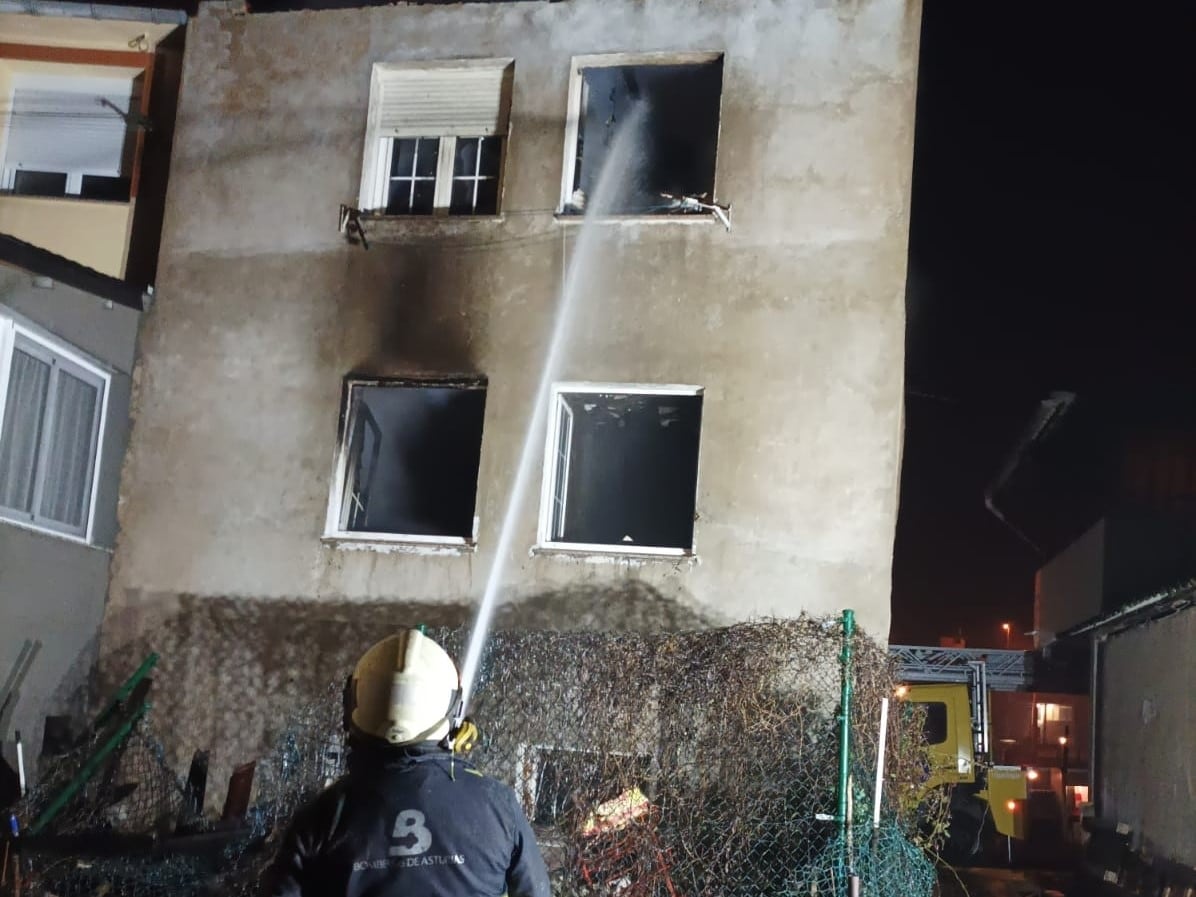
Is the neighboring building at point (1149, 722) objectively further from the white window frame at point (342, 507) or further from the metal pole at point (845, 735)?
the white window frame at point (342, 507)

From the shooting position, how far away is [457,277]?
1056 cm

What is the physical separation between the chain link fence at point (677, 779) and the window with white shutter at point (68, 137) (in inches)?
250

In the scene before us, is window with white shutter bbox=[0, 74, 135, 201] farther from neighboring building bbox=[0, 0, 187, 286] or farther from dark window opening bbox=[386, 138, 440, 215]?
dark window opening bbox=[386, 138, 440, 215]

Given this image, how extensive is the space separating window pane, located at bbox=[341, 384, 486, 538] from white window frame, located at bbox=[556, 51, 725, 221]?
206 centimetres

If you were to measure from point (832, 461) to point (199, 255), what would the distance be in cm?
618

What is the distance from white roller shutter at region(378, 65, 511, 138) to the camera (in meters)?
11.0

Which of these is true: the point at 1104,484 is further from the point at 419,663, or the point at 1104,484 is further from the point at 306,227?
the point at 419,663

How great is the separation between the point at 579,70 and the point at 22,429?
5734 millimetres

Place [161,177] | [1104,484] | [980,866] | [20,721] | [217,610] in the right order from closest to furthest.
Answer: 1. [20,721]
2. [217,610]
3. [161,177]
4. [980,866]
5. [1104,484]

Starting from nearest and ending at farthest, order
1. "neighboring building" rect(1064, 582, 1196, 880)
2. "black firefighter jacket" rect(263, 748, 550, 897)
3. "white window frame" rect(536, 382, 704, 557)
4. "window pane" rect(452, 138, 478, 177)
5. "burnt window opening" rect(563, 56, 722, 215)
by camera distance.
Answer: "black firefighter jacket" rect(263, 748, 550, 897) < "white window frame" rect(536, 382, 704, 557) < "burnt window opening" rect(563, 56, 722, 215) < "window pane" rect(452, 138, 478, 177) < "neighboring building" rect(1064, 582, 1196, 880)

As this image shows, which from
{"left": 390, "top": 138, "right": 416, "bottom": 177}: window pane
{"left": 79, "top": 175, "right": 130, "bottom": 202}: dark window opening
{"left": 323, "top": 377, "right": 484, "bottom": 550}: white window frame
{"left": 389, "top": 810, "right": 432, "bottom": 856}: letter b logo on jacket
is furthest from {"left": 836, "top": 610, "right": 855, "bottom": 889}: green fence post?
{"left": 79, "top": 175, "right": 130, "bottom": 202}: dark window opening

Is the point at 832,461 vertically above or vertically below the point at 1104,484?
below

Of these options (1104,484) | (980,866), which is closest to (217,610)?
(980,866)

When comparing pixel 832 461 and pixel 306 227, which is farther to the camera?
pixel 306 227
